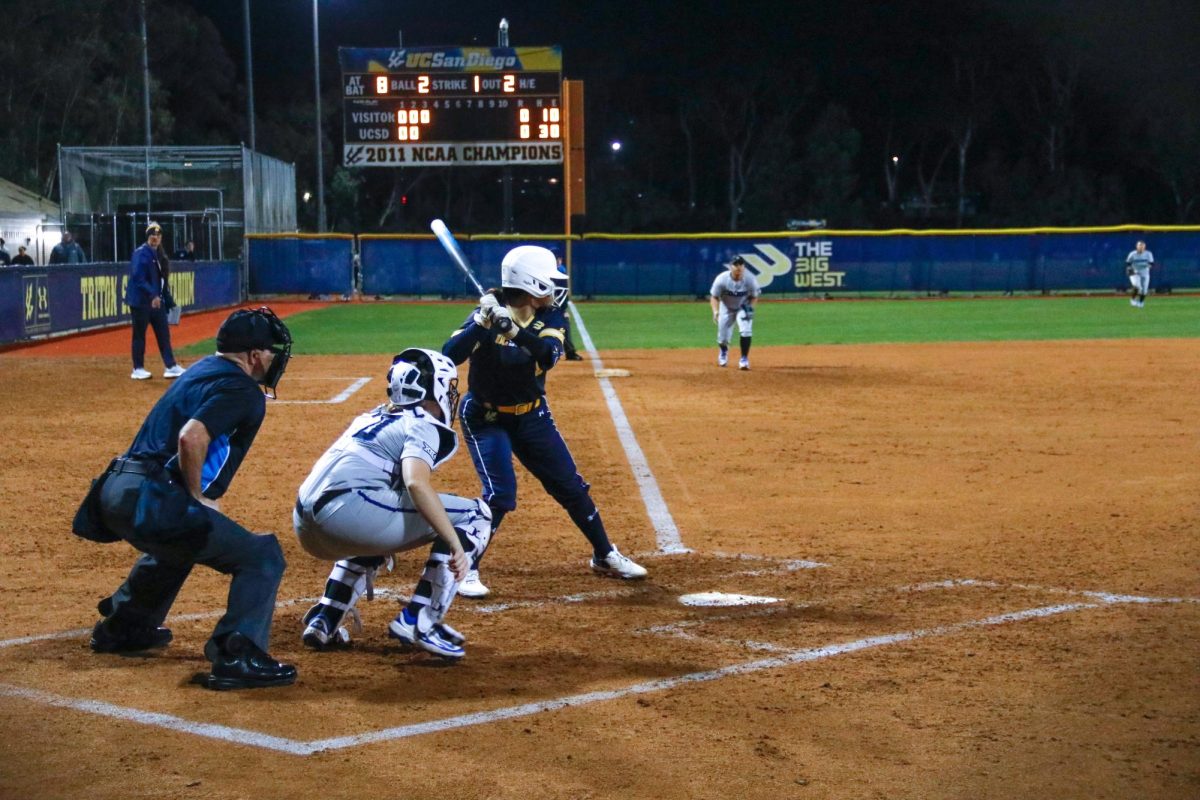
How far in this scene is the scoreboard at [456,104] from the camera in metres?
36.1

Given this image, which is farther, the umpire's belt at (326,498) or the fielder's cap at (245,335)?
the umpire's belt at (326,498)

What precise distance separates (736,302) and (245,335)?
14.7m

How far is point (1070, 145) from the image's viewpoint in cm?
7306

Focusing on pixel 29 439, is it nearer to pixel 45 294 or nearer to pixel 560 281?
pixel 560 281

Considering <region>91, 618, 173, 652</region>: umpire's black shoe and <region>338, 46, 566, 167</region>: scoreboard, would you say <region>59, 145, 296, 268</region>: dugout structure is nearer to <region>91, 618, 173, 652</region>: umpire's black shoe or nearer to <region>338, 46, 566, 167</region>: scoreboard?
<region>338, 46, 566, 167</region>: scoreboard

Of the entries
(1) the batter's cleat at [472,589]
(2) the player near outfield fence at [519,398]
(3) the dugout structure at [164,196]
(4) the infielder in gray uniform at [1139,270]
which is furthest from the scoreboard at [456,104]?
(1) the batter's cleat at [472,589]

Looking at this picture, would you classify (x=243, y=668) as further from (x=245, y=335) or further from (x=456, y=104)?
(x=456, y=104)

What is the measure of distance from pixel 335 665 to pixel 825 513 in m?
→ 4.47

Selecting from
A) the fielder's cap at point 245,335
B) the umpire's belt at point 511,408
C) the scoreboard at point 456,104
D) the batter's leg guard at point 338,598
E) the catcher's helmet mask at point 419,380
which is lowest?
the batter's leg guard at point 338,598

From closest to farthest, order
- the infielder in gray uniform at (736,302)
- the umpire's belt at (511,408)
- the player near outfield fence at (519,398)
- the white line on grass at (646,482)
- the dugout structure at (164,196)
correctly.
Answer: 1. the player near outfield fence at (519,398)
2. the umpire's belt at (511,408)
3. the white line on grass at (646,482)
4. the infielder in gray uniform at (736,302)
5. the dugout structure at (164,196)

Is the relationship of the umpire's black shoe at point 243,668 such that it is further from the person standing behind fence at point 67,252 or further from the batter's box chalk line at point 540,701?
the person standing behind fence at point 67,252

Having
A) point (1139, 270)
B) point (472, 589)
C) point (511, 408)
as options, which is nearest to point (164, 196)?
point (1139, 270)

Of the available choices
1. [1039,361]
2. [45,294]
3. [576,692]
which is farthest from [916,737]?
[45,294]

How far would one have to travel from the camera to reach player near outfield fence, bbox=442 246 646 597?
23.6ft
